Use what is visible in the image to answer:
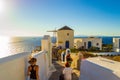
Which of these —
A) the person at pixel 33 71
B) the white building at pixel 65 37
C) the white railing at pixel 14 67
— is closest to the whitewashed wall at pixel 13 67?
the white railing at pixel 14 67

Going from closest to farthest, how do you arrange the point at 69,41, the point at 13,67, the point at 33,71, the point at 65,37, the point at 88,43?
the point at 13,67
the point at 33,71
the point at 65,37
the point at 69,41
the point at 88,43

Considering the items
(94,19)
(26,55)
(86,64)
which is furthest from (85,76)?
(94,19)

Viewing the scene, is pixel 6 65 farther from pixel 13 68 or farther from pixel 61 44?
pixel 61 44

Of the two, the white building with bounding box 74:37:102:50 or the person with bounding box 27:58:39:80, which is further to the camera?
the white building with bounding box 74:37:102:50

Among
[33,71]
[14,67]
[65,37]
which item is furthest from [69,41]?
[14,67]

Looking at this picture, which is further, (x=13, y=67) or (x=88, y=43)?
(x=88, y=43)

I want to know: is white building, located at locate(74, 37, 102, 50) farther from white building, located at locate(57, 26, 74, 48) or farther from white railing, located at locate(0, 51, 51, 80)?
white railing, located at locate(0, 51, 51, 80)

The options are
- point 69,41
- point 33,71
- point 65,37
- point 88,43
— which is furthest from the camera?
point 88,43

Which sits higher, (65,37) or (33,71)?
(65,37)

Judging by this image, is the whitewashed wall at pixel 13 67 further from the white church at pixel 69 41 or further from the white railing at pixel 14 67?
the white church at pixel 69 41

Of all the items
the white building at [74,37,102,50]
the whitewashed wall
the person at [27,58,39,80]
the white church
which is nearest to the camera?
the whitewashed wall

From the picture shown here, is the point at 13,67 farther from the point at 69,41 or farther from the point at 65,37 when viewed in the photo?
the point at 69,41

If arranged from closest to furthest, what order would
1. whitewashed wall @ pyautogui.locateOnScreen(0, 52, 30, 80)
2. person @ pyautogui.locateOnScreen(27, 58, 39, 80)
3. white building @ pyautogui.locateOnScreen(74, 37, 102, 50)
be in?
whitewashed wall @ pyautogui.locateOnScreen(0, 52, 30, 80) → person @ pyautogui.locateOnScreen(27, 58, 39, 80) → white building @ pyautogui.locateOnScreen(74, 37, 102, 50)

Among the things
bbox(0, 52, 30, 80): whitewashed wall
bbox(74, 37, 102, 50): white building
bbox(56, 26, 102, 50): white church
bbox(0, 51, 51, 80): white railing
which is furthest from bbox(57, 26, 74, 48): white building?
bbox(0, 52, 30, 80): whitewashed wall
